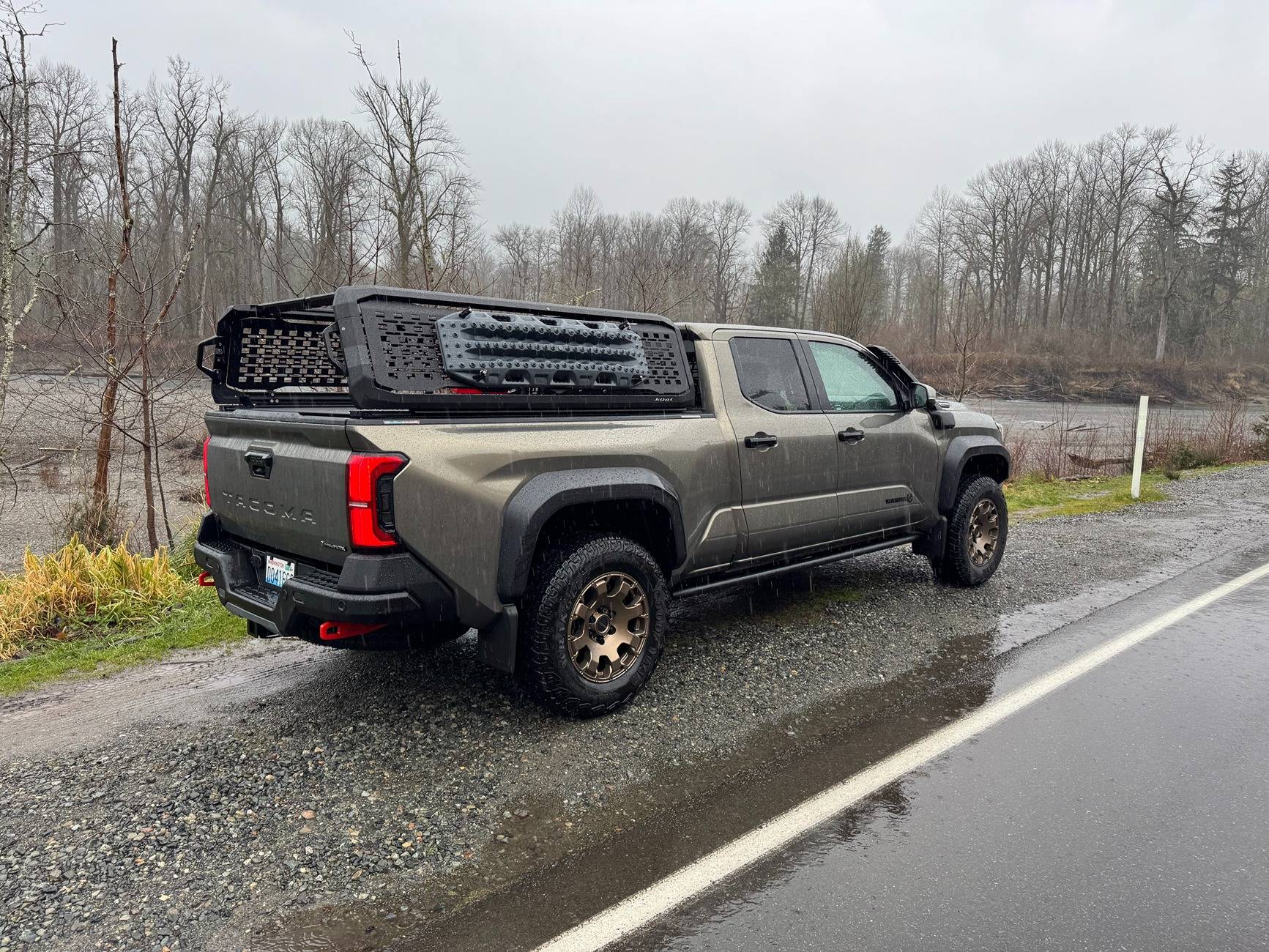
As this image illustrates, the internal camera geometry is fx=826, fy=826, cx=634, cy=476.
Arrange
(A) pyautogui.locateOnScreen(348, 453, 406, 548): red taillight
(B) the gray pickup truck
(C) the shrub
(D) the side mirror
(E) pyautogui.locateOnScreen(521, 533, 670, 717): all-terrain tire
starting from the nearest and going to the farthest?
(A) pyautogui.locateOnScreen(348, 453, 406, 548): red taillight → (B) the gray pickup truck → (E) pyautogui.locateOnScreen(521, 533, 670, 717): all-terrain tire → (D) the side mirror → (C) the shrub

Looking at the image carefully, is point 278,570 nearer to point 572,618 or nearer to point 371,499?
point 371,499

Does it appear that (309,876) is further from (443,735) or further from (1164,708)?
(1164,708)

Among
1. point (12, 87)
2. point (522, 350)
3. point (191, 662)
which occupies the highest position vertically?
point (12, 87)

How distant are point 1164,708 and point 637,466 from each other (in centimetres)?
301

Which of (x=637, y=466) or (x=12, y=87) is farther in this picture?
(x=12, y=87)

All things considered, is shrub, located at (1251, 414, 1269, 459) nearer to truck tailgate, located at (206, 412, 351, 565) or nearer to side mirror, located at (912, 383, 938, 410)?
side mirror, located at (912, 383, 938, 410)

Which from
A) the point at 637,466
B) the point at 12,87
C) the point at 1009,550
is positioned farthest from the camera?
the point at 1009,550

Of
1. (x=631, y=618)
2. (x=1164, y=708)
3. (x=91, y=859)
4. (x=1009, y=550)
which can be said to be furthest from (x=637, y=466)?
(x=1009, y=550)

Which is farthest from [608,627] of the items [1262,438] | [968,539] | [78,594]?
[1262,438]

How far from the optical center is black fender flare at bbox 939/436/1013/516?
630 centimetres

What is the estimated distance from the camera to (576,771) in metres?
3.55

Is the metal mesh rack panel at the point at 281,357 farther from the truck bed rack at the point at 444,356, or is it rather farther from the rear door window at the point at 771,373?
the rear door window at the point at 771,373

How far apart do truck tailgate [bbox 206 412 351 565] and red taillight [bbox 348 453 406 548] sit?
36mm

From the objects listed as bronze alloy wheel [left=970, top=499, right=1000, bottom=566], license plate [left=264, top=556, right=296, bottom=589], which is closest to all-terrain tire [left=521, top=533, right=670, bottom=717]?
license plate [left=264, top=556, right=296, bottom=589]
